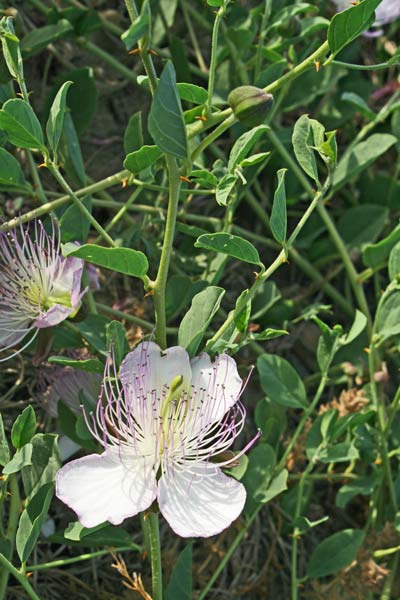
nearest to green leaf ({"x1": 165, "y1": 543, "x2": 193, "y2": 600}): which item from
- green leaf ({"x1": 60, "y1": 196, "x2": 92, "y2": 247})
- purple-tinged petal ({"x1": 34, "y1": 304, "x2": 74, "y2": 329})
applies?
purple-tinged petal ({"x1": 34, "y1": 304, "x2": 74, "y2": 329})

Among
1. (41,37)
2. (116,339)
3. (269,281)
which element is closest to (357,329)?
(269,281)

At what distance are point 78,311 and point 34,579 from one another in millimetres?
449

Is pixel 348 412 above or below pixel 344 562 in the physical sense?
above

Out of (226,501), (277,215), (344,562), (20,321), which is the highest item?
(277,215)

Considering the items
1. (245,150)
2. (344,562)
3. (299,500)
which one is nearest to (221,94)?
(245,150)

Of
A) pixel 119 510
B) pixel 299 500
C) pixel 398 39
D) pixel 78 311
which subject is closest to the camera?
pixel 119 510

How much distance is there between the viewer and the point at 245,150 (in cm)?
119

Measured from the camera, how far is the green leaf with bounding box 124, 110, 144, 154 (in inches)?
53.3

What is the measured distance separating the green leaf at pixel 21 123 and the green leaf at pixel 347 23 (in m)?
Answer: 0.38

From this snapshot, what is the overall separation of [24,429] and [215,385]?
251 millimetres

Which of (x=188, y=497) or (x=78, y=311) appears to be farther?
(x=78, y=311)

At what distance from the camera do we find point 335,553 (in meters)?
1.48

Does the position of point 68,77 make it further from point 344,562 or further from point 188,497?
point 344,562

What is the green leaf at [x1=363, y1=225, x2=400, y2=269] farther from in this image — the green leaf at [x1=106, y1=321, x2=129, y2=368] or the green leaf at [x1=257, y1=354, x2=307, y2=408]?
the green leaf at [x1=106, y1=321, x2=129, y2=368]
